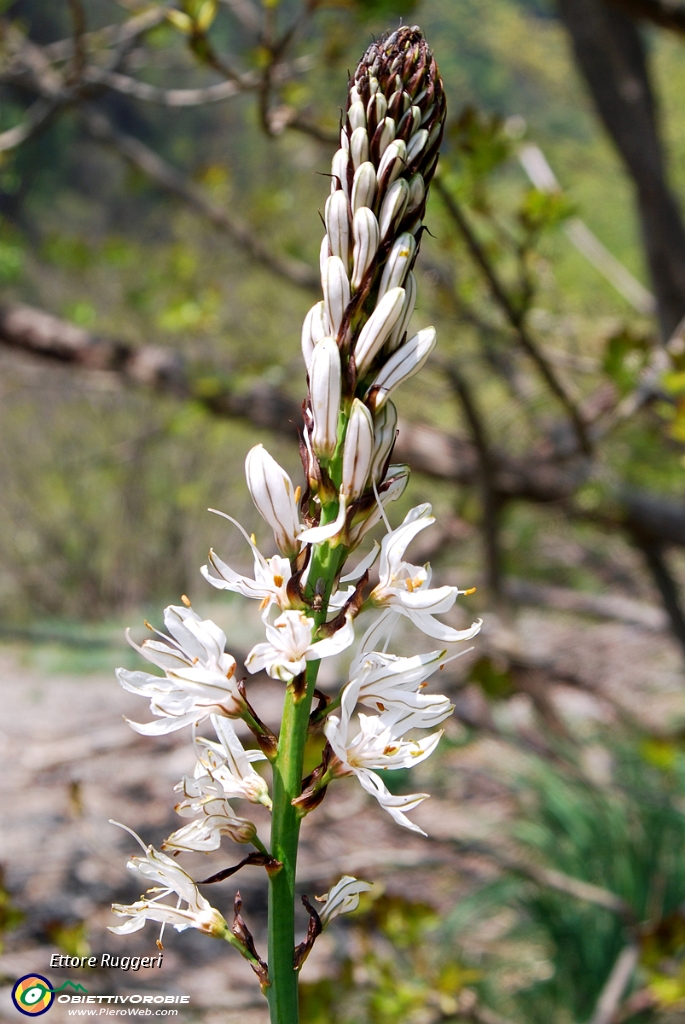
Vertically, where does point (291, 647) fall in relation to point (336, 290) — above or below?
below

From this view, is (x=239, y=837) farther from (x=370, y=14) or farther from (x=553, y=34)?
(x=553, y=34)

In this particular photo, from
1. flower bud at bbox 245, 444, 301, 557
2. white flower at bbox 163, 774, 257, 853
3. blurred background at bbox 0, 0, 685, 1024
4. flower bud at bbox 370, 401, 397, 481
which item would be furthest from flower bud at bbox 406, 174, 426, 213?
blurred background at bbox 0, 0, 685, 1024

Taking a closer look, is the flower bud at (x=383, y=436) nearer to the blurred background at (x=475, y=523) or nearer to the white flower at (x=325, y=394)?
the white flower at (x=325, y=394)

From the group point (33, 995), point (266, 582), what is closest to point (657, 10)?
point (266, 582)

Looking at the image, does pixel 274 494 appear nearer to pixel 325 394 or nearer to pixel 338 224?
pixel 325 394

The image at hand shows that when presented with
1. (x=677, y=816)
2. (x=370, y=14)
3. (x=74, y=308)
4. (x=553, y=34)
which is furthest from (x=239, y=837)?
(x=553, y=34)

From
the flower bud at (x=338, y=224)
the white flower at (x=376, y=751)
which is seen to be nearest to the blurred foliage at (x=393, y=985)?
the white flower at (x=376, y=751)
